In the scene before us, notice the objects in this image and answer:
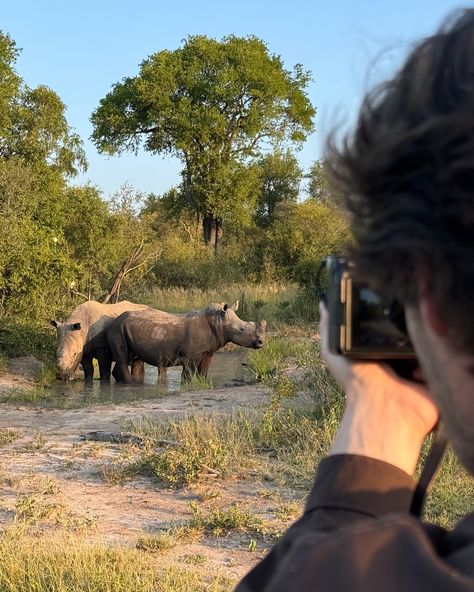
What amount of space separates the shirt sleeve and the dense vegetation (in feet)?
44.6

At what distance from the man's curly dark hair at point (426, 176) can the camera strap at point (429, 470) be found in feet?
0.86

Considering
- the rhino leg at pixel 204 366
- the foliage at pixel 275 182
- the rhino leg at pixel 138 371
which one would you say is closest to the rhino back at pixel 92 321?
the rhino leg at pixel 138 371

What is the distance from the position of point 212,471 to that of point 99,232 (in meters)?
13.3

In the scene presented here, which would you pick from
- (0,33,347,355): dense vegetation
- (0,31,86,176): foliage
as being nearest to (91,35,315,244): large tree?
(0,33,347,355): dense vegetation

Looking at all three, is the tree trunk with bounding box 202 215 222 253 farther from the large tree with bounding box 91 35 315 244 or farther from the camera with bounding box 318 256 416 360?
the camera with bounding box 318 256 416 360

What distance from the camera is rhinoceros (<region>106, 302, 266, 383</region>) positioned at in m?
14.5

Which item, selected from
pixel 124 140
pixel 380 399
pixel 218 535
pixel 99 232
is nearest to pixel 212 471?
pixel 218 535

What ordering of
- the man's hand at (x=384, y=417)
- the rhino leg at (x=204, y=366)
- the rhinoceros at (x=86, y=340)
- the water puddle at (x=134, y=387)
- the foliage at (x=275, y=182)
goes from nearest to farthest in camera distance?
the man's hand at (x=384, y=417), the water puddle at (x=134, y=387), the rhinoceros at (x=86, y=340), the rhino leg at (x=204, y=366), the foliage at (x=275, y=182)

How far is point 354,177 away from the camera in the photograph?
960 mm

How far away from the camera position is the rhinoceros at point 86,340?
46.8 ft

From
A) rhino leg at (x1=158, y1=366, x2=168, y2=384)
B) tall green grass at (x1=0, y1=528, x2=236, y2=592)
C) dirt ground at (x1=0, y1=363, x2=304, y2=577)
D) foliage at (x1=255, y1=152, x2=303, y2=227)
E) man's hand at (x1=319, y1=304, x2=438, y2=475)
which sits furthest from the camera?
foliage at (x1=255, y1=152, x2=303, y2=227)

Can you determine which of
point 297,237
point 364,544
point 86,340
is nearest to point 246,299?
point 297,237

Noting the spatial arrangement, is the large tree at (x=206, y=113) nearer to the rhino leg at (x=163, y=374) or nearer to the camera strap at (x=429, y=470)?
the rhino leg at (x=163, y=374)

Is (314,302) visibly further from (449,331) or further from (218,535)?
(449,331)
